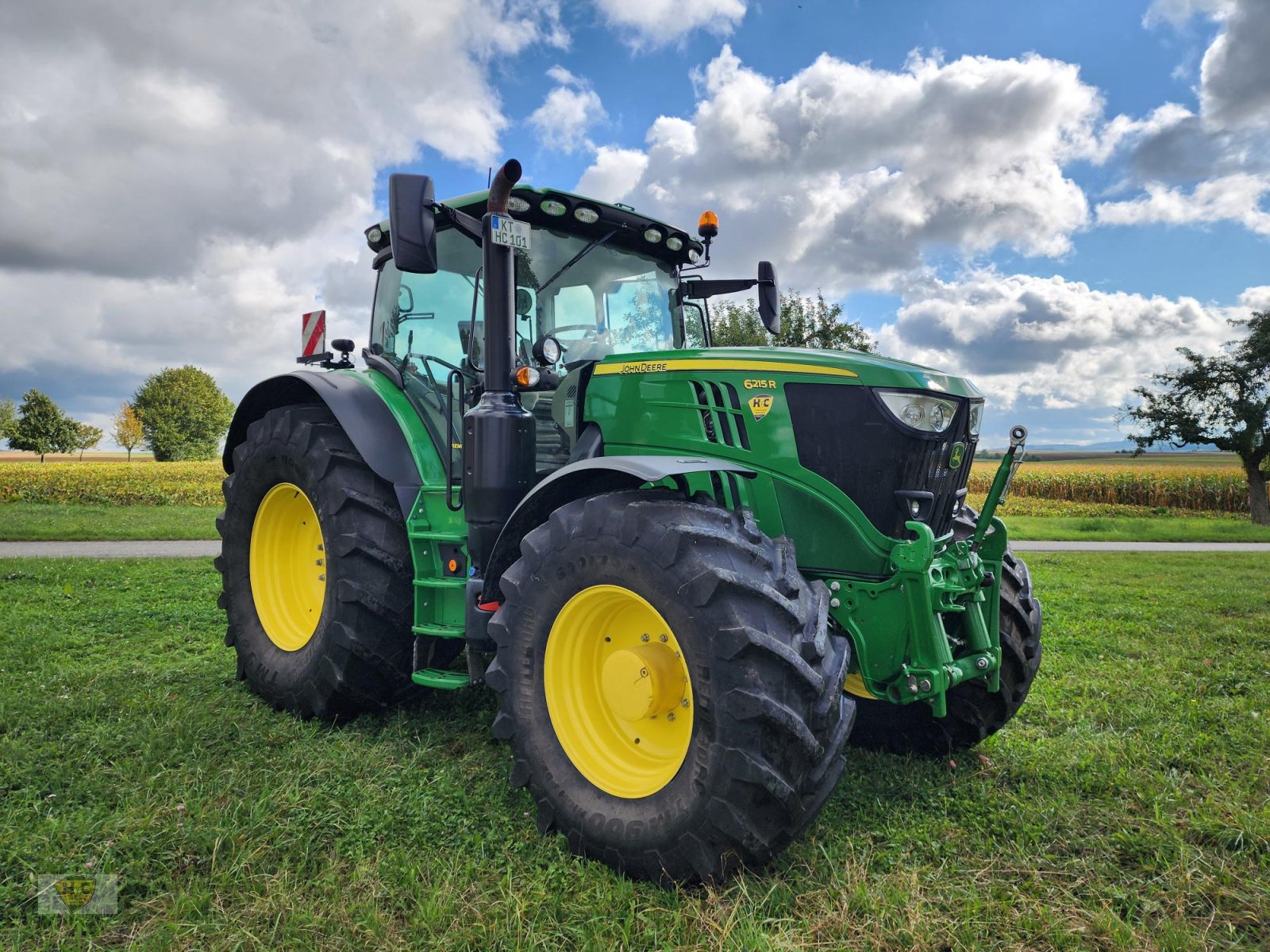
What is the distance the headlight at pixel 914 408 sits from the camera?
121 inches

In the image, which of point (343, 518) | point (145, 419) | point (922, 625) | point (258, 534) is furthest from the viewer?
point (145, 419)

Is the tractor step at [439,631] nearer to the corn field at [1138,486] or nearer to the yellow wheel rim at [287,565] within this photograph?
the yellow wheel rim at [287,565]

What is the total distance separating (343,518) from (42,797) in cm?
157

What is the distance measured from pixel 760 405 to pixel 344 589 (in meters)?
2.15

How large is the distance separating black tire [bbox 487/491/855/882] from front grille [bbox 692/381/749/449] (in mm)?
481

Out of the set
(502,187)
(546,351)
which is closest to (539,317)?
→ (546,351)

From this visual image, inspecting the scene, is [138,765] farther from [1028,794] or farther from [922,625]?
[1028,794]

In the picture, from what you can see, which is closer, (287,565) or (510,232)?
(510,232)

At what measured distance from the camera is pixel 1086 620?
7.59 meters

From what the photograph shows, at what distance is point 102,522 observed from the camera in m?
16.0

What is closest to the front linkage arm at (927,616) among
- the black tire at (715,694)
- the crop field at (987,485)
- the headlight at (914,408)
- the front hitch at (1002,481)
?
the front hitch at (1002,481)

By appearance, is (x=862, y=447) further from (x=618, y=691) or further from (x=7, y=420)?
(x=7, y=420)

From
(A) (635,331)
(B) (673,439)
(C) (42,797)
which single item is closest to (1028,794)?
(B) (673,439)

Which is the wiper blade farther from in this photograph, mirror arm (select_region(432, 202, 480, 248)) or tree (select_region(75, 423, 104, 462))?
tree (select_region(75, 423, 104, 462))
